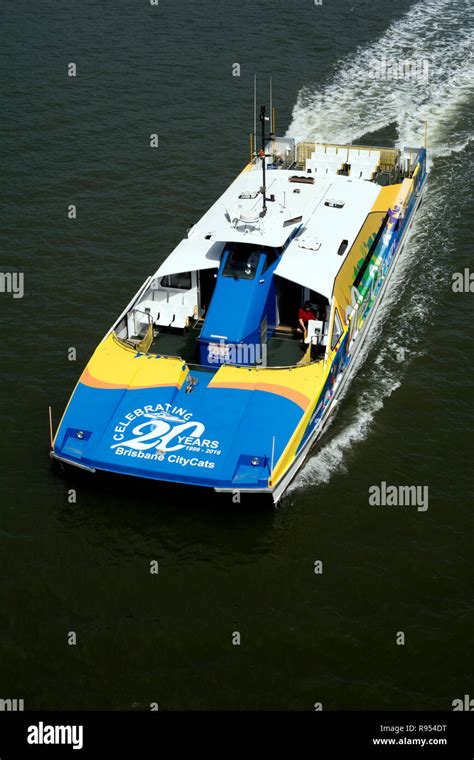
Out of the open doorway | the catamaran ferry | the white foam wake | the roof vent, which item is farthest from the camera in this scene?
the white foam wake

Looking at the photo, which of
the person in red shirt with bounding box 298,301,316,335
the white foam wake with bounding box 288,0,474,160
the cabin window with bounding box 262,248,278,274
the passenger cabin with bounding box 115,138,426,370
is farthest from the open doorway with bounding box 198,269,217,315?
the white foam wake with bounding box 288,0,474,160

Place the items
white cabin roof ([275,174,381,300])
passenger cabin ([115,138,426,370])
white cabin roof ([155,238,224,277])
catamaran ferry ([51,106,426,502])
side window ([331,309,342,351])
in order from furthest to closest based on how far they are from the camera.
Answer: white cabin roof ([155,238,224,277]) < white cabin roof ([275,174,381,300]) < side window ([331,309,342,351]) < passenger cabin ([115,138,426,370]) < catamaran ferry ([51,106,426,502])

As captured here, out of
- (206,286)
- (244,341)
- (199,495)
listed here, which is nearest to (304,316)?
(244,341)

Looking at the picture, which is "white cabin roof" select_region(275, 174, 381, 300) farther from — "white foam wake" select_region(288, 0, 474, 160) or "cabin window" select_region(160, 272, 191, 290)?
"white foam wake" select_region(288, 0, 474, 160)

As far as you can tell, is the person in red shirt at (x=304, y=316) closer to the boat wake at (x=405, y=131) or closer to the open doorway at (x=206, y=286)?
the boat wake at (x=405, y=131)

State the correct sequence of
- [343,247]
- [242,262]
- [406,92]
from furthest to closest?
[406,92], [343,247], [242,262]

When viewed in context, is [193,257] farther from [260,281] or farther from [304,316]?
[304,316]

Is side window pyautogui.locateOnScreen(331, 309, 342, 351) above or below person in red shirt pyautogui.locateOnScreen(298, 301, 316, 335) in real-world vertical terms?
below
